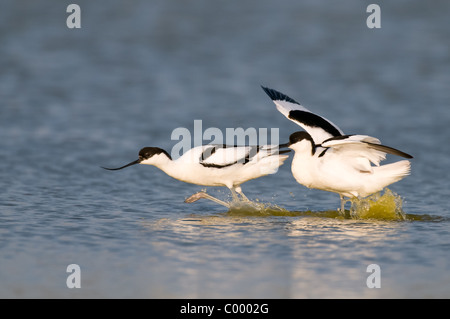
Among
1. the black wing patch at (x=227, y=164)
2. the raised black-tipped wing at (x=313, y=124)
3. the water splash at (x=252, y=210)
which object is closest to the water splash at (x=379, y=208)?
the water splash at (x=252, y=210)

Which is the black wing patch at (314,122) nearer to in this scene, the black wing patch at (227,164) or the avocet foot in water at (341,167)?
the avocet foot in water at (341,167)

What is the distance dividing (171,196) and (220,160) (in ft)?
4.23

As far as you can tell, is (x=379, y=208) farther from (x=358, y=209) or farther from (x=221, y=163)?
(x=221, y=163)

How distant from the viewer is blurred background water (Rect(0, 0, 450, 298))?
7.04m

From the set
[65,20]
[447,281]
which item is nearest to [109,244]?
[447,281]

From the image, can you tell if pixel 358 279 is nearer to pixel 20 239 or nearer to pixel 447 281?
pixel 447 281

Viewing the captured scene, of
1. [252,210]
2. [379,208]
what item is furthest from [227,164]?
[379,208]

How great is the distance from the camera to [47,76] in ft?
57.0

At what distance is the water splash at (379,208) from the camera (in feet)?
31.1

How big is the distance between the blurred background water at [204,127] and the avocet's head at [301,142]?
84 centimetres

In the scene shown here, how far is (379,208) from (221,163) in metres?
2.01

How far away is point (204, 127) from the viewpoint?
14.3m

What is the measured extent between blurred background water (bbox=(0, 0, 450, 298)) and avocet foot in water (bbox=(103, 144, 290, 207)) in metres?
0.47

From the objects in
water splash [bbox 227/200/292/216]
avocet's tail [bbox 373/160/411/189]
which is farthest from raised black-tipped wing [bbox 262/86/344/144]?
water splash [bbox 227/200/292/216]
